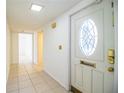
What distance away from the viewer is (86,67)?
209 cm

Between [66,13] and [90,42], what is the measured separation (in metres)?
1.26

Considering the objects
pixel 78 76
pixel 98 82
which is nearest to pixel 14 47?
pixel 78 76

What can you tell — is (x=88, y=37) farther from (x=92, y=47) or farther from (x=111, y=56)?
(x=111, y=56)

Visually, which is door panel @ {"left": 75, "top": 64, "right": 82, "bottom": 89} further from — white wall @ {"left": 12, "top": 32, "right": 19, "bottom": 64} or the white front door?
white wall @ {"left": 12, "top": 32, "right": 19, "bottom": 64}

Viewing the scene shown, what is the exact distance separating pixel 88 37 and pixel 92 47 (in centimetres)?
26

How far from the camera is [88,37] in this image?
2.08 metres

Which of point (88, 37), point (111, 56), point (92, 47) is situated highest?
point (88, 37)

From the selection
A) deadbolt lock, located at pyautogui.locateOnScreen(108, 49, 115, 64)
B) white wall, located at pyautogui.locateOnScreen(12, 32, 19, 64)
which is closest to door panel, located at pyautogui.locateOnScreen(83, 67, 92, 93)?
deadbolt lock, located at pyautogui.locateOnScreen(108, 49, 115, 64)

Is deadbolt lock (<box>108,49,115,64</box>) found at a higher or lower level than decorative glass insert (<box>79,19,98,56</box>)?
lower

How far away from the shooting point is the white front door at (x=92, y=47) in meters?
1.62

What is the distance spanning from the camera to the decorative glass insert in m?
1.93

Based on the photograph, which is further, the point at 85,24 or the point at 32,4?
the point at 32,4

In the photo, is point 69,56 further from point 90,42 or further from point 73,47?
point 90,42
